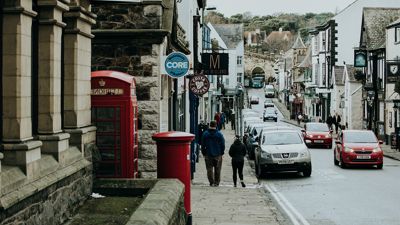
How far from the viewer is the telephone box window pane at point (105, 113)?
12.1 m

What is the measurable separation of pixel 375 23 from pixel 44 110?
5290 cm

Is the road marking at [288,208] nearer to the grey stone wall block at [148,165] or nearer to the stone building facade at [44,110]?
the grey stone wall block at [148,165]

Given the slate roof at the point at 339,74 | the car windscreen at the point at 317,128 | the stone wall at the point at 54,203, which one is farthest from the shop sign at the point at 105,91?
the slate roof at the point at 339,74

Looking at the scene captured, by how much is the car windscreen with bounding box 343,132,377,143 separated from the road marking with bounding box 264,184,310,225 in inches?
325

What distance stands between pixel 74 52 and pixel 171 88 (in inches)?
404

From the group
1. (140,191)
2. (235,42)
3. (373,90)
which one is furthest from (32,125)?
(235,42)

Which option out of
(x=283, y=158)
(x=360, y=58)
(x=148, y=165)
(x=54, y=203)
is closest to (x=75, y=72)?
(x=54, y=203)

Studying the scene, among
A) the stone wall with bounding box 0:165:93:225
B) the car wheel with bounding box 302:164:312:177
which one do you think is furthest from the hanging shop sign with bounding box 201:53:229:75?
the stone wall with bounding box 0:165:93:225

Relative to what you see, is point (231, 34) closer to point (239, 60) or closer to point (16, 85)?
point (239, 60)

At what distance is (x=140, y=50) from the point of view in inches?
605

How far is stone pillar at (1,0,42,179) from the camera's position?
706cm

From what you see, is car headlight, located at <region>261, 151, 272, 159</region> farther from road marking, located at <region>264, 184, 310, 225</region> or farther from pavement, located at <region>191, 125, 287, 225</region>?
road marking, located at <region>264, 184, 310, 225</region>

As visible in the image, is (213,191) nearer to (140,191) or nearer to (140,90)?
(140,90)

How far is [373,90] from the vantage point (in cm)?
5416
